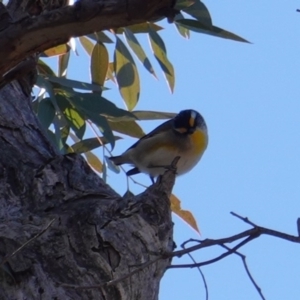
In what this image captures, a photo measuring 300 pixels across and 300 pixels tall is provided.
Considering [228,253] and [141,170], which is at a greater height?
[141,170]

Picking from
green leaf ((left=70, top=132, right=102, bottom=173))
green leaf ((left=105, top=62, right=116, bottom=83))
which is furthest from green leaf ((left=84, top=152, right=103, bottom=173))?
green leaf ((left=105, top=62, right=116, bottom=83))

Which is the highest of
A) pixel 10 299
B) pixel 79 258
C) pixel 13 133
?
pixel 13 133

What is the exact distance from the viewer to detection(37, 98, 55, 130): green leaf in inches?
100

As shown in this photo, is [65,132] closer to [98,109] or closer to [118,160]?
[98,109]

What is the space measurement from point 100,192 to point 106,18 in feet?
1.60

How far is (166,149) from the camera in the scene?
3.58m

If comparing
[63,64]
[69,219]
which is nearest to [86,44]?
[63,64]

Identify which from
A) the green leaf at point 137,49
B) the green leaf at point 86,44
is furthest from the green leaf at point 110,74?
the green leaf at point 137,49

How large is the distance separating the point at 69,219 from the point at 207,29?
2.93ft

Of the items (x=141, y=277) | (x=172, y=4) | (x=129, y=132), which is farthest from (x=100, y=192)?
(x=129, y=132)

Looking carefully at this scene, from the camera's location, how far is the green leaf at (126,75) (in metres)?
2.86

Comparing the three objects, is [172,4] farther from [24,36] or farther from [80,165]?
[80,165]

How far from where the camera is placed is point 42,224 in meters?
1.79

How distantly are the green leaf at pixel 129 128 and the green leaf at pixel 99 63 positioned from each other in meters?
0.16
